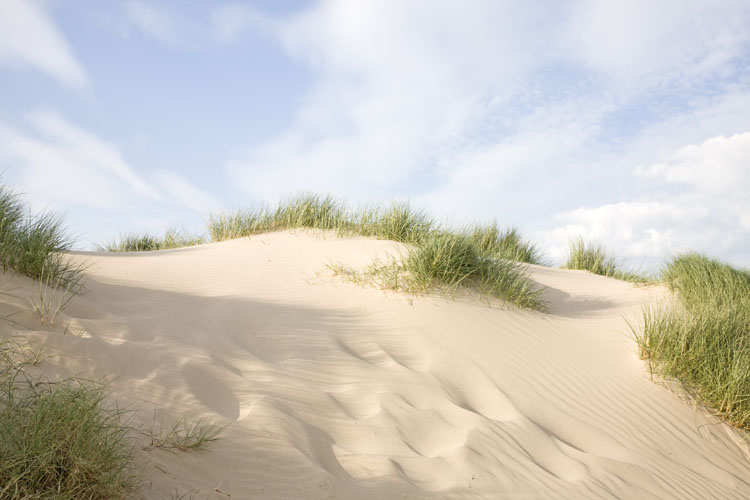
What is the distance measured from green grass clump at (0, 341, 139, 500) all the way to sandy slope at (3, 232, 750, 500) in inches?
10.2

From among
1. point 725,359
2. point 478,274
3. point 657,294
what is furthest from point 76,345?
point 657,294

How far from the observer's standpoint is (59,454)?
244 centimetres

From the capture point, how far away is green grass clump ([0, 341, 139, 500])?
2291mm

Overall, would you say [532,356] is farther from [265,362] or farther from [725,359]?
[265,362]

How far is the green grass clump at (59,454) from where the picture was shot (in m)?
2.29

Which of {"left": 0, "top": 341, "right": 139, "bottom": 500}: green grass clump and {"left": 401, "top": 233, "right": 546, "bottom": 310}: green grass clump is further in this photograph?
{"left": 401, "top": 233, "right": 546, "bottom": 310}: green grass clump

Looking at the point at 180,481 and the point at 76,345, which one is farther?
the point at 76,345

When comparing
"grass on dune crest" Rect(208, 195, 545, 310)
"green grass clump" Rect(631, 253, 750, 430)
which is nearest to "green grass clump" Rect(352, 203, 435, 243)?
"grass on dune crest" Rect(208, 195, 545, 310)

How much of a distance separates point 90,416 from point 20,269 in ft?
10.9

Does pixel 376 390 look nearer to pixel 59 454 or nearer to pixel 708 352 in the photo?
pixel 59 454

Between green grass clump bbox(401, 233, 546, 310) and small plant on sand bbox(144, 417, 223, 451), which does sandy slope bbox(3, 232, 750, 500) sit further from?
green grass clump bbox(401, 233, 546, 310)

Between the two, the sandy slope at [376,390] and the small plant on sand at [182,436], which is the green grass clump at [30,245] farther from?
the small plant on sand at [182,436]

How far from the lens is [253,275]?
754 cm

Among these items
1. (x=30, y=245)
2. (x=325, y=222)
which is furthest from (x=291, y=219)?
(x=30, y=245)
